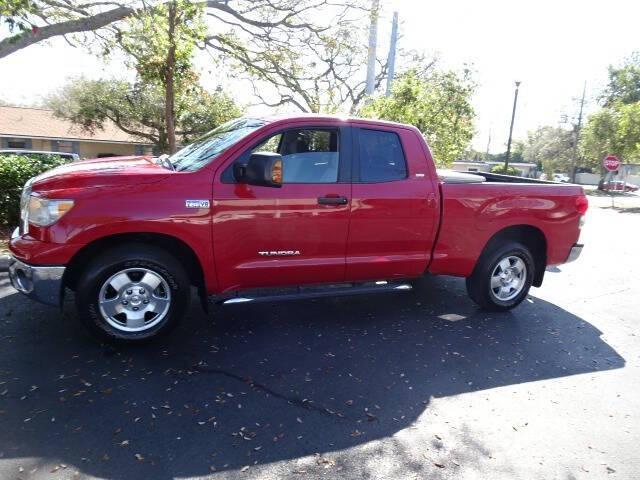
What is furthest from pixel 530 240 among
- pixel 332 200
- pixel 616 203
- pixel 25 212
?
pixel 616 203

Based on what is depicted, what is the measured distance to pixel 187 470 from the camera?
261cm

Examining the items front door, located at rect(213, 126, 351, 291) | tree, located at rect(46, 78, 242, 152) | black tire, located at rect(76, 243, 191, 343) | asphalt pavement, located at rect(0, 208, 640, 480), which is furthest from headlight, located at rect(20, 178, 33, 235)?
tree, located at rect(46, 78, 242, 152)

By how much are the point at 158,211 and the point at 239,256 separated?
0.77 meters

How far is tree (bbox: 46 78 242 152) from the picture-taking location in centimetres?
2462

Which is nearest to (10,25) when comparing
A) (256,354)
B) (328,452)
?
(256,354)

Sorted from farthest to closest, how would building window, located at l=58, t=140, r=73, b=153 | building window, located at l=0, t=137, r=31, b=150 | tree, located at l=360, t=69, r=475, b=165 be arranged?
building window, located at l=58, t=140, r=73, b=153 → building window, located at l=0, t=137, r=31, b=150 → tree, located at l=360, t=69, r=475, b=165

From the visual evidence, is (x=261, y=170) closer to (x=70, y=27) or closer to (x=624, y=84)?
(x=70, y=27)

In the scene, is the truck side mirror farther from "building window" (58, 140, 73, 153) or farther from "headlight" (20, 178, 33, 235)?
"building window" (58, 140, 73, 153)

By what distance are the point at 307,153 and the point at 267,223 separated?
784 mm

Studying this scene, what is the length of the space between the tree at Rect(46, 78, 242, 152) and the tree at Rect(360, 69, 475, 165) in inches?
481

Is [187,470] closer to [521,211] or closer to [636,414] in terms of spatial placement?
[636,414]

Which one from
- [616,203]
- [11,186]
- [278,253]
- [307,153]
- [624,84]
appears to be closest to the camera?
[278,253]

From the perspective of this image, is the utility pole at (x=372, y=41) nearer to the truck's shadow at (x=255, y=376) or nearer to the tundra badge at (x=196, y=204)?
the truck's shadow at (x=255, y=376)

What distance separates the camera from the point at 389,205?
14.9ft
